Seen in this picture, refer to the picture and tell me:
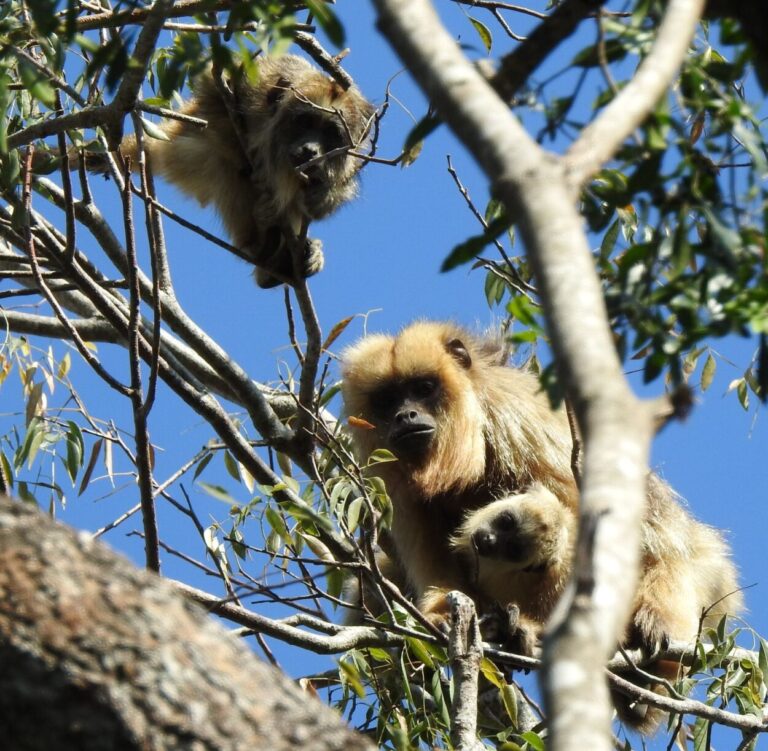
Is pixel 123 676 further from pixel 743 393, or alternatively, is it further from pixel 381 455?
pixel 743 393

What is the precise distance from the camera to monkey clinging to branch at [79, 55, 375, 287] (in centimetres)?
730

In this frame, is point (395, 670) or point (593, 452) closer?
point (593, 452)

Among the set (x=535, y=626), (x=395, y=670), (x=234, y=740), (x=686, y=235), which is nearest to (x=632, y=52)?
(x=686, y=235)

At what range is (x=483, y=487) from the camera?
6.52 metres

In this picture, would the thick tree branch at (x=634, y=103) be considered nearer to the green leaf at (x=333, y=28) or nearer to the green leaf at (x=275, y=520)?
the green leaf at (x=333, y=28)

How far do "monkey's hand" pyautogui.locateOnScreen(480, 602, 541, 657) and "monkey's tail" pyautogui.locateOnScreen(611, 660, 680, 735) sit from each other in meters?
0.47

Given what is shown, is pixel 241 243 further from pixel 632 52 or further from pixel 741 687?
pixel 632 52

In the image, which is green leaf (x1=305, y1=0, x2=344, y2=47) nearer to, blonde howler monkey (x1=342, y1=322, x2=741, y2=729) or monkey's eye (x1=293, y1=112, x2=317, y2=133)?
blonde howler monkey (x1=342, y1=322, x2=741, y2=729)

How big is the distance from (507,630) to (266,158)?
350cm

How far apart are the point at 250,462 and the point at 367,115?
3.46 m


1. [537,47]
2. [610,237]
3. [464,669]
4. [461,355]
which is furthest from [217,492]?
[461,355]

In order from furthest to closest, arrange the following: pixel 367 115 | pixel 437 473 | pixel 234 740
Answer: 1. pixel 367 115
2. pixel 437 473
3. pixel 234 740

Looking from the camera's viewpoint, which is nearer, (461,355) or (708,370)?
(708,370)

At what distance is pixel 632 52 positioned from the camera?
8.33 feet
